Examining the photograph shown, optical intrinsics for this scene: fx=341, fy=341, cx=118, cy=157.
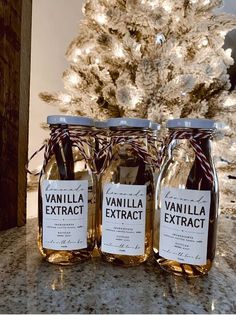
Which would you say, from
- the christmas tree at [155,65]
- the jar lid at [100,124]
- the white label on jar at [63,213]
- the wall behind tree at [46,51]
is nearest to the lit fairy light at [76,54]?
the christmas tree at [155,65]

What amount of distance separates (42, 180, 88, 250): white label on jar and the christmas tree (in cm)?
61

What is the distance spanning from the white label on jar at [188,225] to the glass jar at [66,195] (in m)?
0.13

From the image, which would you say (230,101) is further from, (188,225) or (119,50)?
(188,225)

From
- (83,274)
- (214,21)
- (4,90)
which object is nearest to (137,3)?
(214,21)

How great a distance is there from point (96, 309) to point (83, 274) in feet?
0.32

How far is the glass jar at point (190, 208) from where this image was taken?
45 cm

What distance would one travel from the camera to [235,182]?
1.22 metres

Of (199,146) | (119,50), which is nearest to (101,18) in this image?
(119,50)

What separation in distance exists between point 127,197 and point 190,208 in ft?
0.29

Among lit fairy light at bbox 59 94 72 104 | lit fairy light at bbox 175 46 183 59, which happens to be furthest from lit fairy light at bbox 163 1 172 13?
lit fairy light at bbox 59 94 72 104

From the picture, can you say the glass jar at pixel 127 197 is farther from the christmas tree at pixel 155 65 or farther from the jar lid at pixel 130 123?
the christmas tree at pixel 155 65

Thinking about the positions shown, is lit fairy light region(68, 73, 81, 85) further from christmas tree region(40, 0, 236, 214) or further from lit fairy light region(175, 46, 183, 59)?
lit fairy light region(175, 46, 183, 59)

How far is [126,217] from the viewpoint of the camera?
19.1 inches

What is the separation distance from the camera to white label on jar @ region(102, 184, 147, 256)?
484mm
